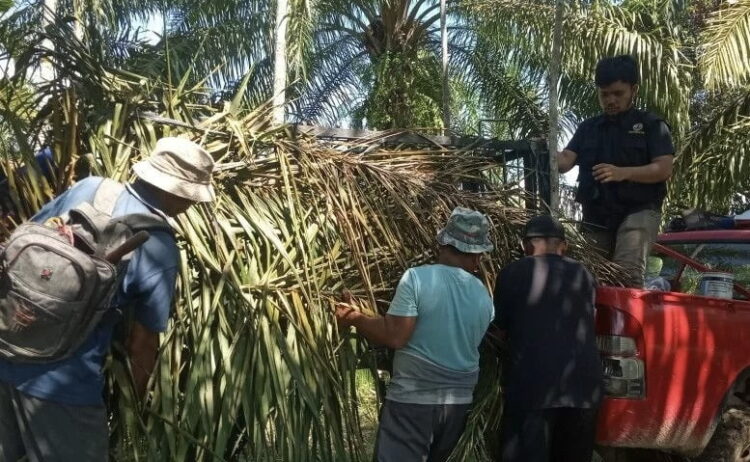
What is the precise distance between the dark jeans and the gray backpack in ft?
4.46

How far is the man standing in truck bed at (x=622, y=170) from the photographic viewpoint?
499 centimetres

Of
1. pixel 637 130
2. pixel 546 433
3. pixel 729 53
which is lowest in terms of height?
pixel 546 433

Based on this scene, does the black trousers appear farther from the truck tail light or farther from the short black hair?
the short black hair

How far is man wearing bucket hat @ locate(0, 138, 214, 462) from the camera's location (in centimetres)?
304

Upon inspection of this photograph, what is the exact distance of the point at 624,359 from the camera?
13.6 feet

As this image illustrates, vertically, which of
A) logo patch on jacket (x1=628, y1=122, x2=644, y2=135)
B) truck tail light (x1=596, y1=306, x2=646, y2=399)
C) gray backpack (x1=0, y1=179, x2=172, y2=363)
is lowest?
truck tail light (x1=596, y1=306, x2=646, y2=399)

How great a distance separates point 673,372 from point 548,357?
0.61m

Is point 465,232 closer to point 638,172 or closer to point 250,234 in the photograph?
point 250,234

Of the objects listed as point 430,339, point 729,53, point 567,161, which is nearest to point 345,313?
point 430,339

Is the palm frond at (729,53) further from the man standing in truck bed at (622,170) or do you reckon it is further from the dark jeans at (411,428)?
the dark jeans at (411,428)

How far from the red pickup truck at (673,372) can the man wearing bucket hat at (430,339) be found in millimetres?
689

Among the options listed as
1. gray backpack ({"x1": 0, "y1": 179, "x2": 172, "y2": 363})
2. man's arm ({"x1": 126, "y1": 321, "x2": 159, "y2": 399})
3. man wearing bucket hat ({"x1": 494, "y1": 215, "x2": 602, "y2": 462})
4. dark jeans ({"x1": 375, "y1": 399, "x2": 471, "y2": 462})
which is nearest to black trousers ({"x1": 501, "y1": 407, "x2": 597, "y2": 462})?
man wearing bucket hat ({"x1": 494, "y1": 215, "x2": 602, "y2": 462})

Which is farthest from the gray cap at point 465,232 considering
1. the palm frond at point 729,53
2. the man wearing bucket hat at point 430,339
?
the palm frond at point 729,53

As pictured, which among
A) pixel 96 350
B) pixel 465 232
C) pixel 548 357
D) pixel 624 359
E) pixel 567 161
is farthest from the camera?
pixel 567 161
